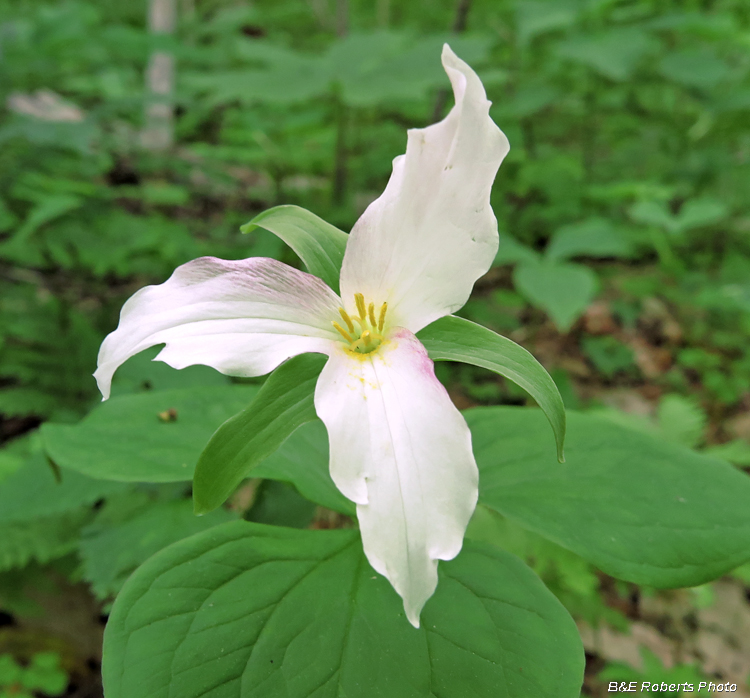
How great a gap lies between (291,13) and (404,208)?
4.55 m

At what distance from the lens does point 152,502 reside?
3.63ft

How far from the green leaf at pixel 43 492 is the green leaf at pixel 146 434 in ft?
0.42

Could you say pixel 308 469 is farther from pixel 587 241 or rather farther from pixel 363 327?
pixel 587 241

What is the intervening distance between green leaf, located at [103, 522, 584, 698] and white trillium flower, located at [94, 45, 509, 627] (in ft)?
0.67

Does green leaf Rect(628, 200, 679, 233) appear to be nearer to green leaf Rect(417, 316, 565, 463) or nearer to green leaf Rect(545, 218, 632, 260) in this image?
green leaf Rect(545, 218, 632, 260)

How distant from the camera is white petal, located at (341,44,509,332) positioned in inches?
19.6

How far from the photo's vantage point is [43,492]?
0.96m

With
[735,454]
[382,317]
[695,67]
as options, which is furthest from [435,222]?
[695,67]

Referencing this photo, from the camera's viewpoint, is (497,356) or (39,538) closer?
(497,356)

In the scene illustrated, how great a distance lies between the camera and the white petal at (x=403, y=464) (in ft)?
1.44

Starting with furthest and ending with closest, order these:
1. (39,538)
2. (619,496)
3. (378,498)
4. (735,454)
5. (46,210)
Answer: (46,210)
(735,454)
(39,538)
(619,496)
(378,498)

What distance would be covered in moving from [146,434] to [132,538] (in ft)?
0.84

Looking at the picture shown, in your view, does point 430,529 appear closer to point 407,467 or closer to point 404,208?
point 407,467

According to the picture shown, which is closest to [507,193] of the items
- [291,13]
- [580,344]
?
[580,344]
